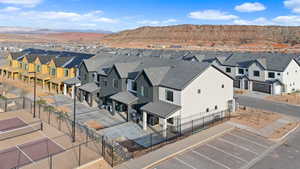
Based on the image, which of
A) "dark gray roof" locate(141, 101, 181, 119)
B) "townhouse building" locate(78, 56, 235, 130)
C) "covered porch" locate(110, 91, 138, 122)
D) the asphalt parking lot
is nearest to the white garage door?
"townhouse building" locate(78, 56, 235, 130)

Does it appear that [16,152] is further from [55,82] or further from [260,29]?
[260,29]

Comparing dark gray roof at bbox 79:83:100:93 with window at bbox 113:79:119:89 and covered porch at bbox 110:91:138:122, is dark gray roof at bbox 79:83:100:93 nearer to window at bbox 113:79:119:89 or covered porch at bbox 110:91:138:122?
window at bbox 113:79:119:89

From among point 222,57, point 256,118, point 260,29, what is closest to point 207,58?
point 222,57

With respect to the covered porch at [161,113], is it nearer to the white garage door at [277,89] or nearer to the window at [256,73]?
the white garage door at [277,89]

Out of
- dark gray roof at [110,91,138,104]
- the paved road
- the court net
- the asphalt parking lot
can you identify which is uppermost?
dark gray roof at [110,91,138,104]

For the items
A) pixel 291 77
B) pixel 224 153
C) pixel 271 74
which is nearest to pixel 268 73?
pixel 271 74
